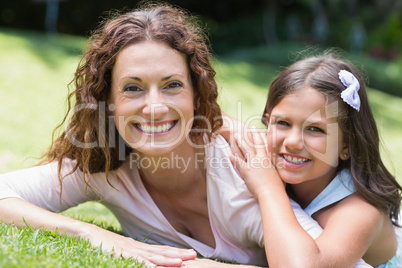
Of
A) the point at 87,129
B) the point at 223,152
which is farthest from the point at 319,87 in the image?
the point at 87,129

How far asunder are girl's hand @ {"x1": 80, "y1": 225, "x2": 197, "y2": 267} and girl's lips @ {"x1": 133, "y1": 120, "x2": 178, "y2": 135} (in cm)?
71

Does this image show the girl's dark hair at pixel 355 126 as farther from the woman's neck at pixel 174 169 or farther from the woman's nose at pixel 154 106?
the woman's nose at pixel 154 106

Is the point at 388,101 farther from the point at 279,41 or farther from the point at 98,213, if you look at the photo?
the point at 98,213

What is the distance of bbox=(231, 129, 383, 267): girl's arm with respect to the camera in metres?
2.78

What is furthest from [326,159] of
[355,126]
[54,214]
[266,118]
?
[54,214]

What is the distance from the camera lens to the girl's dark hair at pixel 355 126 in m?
3.34

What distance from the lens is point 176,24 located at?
337cm

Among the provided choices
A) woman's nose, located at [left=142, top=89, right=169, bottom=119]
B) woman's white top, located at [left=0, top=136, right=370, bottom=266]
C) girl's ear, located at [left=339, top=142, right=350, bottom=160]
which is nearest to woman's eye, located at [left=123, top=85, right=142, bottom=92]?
woman's nose, located at [left=142, top=89, right=169, bottom=119]

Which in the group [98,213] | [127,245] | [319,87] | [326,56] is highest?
[326,56]

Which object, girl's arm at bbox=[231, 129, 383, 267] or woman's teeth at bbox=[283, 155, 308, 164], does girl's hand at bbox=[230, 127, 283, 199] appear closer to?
girl's arm at bbox=[231, 129, 383, 267]

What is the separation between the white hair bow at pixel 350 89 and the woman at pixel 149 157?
2.63ft

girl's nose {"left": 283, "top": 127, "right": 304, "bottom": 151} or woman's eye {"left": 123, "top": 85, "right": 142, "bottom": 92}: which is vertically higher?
woman's eye {"left": 123, "top": 85, "right": 142, "bottom": 92}

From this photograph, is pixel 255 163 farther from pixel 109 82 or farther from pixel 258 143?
pixel 109 82

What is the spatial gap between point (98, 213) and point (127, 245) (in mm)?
1896
